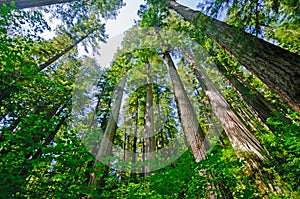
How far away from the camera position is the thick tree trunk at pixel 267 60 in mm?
2035

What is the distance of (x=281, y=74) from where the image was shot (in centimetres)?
213

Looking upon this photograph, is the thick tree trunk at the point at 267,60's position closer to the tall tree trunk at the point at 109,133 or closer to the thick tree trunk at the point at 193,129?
the thick tree trunk at the point at 193,129

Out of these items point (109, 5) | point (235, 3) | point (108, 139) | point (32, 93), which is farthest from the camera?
point (109, 5)

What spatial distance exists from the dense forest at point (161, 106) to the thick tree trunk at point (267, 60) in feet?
0.05

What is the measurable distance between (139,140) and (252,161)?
589 inches

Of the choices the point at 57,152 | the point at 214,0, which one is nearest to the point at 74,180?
the point at 57,152

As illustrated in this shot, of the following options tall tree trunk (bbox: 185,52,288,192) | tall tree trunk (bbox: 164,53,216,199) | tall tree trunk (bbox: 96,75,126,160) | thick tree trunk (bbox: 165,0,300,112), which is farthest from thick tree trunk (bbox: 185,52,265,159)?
tall tree trunk (bbox: 96,75,126,160)

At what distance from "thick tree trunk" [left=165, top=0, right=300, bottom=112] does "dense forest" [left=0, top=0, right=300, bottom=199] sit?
0.01 m

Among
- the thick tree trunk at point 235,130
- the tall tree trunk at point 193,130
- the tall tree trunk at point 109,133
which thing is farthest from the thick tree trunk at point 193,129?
the tall tree trunk at point 109,133

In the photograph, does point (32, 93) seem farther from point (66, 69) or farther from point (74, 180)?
point (74, 180)

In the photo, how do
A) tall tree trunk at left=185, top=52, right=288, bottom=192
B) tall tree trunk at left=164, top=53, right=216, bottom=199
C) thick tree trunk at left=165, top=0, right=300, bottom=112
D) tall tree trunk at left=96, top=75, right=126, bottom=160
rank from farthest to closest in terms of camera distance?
tall tree trunk at left=96, top=75, right=126, bottom=160
tall tree trunk at left=164, top=53, right=216, bottom=199
tall tree trunk at left=185, top=52, right=288, bottom=192
thick tree trunk at left=165, top=0, right=300, bottom=112

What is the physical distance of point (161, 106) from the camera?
58.0 feet

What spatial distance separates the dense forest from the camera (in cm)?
284

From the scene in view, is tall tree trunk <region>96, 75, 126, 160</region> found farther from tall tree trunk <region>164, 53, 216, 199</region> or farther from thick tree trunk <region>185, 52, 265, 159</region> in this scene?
thick tree trunk <region>185, 52, 265, 159</region>
